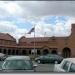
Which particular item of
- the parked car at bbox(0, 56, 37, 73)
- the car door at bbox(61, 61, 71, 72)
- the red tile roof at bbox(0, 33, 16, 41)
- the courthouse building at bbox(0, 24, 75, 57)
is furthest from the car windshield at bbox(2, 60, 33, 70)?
the car door at bbox(61, 61, 71, 72)

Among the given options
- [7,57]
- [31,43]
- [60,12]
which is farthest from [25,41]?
[60,12]

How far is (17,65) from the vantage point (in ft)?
12.6

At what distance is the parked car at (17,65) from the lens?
379 centimetres

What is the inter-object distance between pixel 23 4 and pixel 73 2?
75cm

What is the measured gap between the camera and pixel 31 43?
3854 mm

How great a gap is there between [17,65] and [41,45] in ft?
1.56

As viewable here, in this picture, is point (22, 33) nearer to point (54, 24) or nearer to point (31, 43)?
point (31, 43)

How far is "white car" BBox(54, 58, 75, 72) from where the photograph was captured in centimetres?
379

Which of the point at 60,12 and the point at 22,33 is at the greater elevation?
the point at 60,12

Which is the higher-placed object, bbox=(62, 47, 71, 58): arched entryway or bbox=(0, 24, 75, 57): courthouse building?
bbox=(0, 24, 75, 57): courthouse building

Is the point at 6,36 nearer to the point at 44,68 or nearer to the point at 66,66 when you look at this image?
the point at 44,68

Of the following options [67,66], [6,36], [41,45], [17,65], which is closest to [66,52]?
[67,66]

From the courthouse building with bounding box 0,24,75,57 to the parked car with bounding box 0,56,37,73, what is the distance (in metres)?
0.10

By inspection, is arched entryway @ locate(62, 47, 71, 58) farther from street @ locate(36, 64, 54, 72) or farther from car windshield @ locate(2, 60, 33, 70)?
car windshield @ locate(2, 60, 33, 70)
